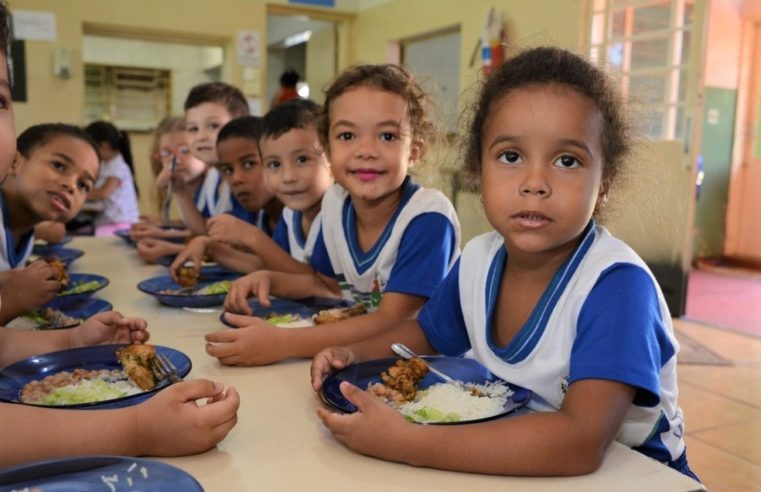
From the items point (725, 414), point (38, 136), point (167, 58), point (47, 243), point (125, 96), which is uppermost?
point (167, 58)

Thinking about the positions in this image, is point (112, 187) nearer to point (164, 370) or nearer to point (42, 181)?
point (42, 181)

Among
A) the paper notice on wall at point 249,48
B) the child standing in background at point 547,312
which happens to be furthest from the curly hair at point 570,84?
the paper notice on wall at point 249,48

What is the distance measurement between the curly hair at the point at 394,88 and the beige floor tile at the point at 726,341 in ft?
7.67

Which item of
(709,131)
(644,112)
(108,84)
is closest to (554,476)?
(644,112)

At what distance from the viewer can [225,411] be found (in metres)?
0.72

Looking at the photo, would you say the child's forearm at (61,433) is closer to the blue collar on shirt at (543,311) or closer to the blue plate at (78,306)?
the blue collar on shirt at (543,311)

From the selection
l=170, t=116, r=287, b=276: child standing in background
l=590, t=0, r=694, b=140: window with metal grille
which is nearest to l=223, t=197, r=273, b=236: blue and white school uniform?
l=170, t=116, r=287, b=276: child standing in background

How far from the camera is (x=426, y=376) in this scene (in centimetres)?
95

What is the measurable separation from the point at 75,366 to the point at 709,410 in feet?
7.54

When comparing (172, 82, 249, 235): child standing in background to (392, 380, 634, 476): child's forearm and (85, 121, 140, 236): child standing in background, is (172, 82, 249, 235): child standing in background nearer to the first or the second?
(85, 121, 140, 236): child standing in background

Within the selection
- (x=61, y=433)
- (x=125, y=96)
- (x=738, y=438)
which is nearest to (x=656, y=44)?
(x=738, y=438)

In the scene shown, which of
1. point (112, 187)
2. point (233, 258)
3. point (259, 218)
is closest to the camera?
point (233, 258)

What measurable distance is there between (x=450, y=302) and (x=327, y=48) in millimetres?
6085

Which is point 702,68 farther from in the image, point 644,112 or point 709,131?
point 644,112
